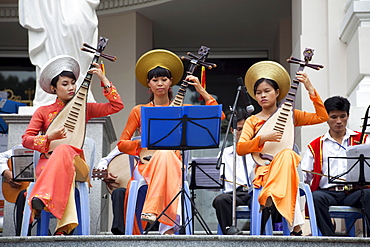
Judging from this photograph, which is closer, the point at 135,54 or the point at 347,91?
the point at 347,91

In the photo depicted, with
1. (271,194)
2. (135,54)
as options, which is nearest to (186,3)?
(135,54)

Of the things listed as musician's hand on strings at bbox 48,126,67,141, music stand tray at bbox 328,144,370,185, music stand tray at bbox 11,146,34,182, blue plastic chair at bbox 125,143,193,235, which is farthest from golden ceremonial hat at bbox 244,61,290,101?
music stand tray at bbox 11,146,34,182

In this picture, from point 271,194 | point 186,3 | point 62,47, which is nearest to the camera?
point 271,194

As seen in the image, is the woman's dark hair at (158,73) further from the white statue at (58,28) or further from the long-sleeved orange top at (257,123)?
the white statue at (58,28)

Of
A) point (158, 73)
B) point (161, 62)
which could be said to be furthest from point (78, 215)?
point (161, 62)

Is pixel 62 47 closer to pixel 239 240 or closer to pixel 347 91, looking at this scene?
pixel 347 91

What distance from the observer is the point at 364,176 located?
21.6 feet

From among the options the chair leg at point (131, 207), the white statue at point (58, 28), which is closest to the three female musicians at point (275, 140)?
the chair leg at point (131, 207)

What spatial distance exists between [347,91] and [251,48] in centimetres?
348

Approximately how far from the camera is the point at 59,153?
6.32 m

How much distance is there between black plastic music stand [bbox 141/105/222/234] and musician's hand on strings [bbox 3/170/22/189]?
5.28ft

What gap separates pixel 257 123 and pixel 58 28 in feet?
8.59

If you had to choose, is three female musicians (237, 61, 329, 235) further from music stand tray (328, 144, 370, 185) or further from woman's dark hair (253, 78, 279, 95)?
music stand tray (328, 144, 370, 185)

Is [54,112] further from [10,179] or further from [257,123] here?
[257,123]
